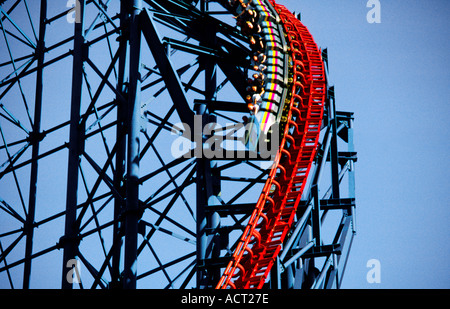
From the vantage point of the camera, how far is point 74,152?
20500 millimetres

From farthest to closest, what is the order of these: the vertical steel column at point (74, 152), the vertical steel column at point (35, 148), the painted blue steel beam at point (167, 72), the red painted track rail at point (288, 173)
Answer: the vertical steel column at point (35, 148), the vertical steel column at point (74, 152), the painted blue steel beam at point (167, 72), the red painted track rail at point (288, 173)

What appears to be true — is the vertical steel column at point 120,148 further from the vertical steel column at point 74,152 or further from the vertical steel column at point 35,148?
the vertical steel column at point 35,148

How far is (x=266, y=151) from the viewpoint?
18.5m

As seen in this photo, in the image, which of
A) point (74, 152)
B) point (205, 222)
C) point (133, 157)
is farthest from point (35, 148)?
point (205, 222)

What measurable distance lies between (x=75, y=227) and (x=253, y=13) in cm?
571

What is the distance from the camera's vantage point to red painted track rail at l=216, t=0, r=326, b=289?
17.0 m

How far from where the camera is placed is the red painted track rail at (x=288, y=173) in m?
17.0

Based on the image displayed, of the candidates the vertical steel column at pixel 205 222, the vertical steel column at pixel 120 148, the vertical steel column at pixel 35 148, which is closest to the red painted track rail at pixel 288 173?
the vertical steel column at pixel 205 222

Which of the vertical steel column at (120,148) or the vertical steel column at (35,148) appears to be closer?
the vertical steel column at (120,148)

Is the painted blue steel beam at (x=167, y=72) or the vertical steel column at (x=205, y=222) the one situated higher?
the painted blue steel beam at (x=167, y=72)

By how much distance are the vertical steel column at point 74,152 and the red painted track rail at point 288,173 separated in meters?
3.75

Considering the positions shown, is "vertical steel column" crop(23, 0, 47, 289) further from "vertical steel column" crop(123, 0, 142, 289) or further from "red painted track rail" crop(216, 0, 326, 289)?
"red painted track rail" crop(216, 0, 326, 289)

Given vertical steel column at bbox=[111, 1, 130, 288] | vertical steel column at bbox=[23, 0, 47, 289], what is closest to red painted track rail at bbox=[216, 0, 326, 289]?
vertical steel column at bbox=[111, 1, 130, 288]
